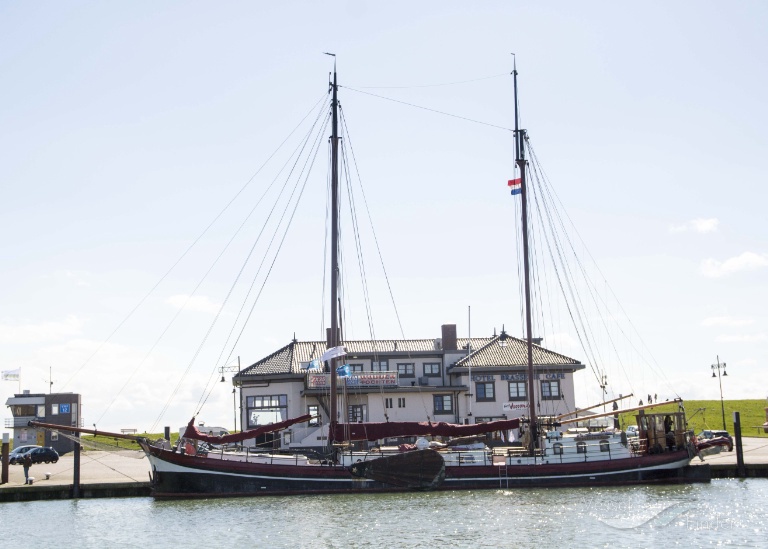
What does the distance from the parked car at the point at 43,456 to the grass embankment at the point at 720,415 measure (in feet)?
162

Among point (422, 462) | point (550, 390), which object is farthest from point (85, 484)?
point (550, 390)

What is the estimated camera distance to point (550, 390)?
69688 millimetres

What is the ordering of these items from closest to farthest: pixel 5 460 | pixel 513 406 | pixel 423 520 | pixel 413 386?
1. pixel 423 520
2. pixel 5 460
3. pixel 513 406
4. pixel 413 386

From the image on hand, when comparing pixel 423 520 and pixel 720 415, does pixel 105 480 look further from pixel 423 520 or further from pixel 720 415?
pixel 720 415

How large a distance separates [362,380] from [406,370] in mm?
5806

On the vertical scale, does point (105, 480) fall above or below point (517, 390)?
below

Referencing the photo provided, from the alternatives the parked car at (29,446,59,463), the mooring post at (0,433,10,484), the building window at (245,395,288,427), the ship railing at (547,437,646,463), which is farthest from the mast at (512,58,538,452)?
the parked car at (29,446,59,463)

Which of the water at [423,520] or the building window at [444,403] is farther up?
the building window at [444,403]

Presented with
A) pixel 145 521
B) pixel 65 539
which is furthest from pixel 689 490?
pixel 65 539

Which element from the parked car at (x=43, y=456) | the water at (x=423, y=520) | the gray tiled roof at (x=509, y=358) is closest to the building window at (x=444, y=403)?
the gray tiled roof at (x=509, y=358)

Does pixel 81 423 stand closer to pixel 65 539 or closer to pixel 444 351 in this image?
pixel 444 351

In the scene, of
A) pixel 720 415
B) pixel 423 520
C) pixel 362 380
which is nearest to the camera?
pixel 423 520

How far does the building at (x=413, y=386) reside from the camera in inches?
2675

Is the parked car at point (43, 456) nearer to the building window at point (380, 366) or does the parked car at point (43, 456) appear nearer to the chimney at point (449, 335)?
the building window at point (380, 366)
